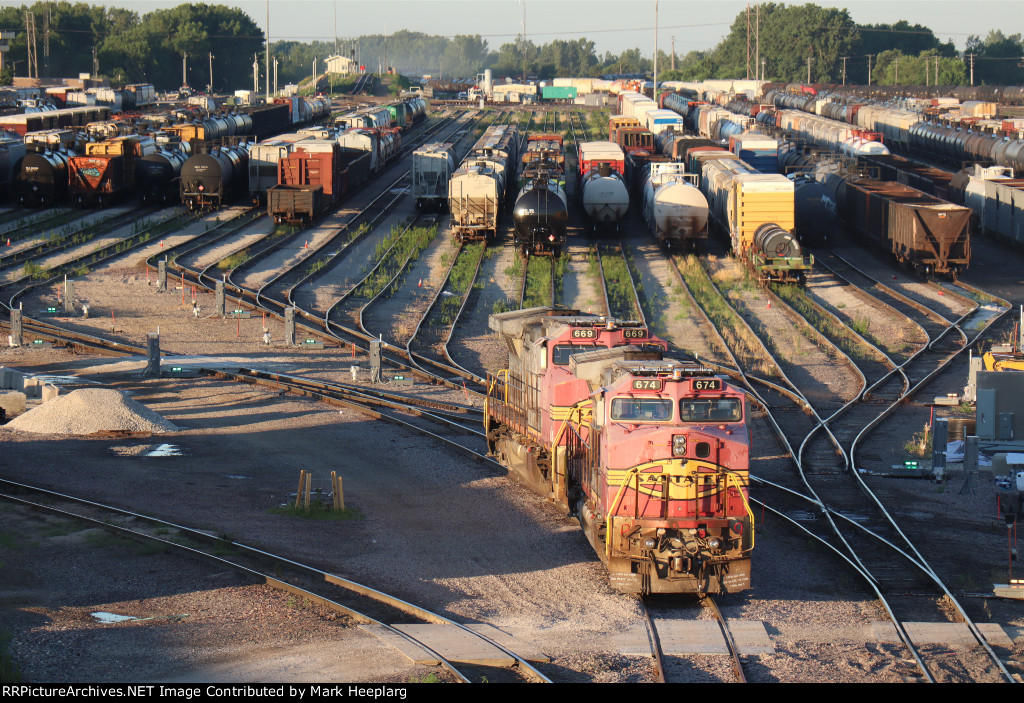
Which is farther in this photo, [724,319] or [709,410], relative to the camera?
[724,319]

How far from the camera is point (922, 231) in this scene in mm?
42438

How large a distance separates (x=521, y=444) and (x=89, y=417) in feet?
32.1

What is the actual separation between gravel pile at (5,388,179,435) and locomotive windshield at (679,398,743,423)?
13.5 m

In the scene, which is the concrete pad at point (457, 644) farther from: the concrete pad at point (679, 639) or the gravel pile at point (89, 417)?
the gravel pile at point (89, 417)

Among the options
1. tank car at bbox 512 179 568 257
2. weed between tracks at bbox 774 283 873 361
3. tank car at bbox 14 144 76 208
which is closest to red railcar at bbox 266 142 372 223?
tank car at bbox 14 144 76 208

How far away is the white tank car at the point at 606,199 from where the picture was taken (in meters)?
50.5

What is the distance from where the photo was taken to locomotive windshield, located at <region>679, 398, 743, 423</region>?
48.0 feet

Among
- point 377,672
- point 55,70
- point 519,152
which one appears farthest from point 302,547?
point 55,70

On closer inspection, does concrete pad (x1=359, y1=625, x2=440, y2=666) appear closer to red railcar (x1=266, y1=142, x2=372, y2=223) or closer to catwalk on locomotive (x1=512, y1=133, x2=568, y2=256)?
catwalk on locomotive (x1=512, y1=133, x2=568, y2=256)

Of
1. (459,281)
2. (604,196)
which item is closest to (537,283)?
(459,281)

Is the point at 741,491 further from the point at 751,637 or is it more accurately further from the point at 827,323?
the point at 827,323

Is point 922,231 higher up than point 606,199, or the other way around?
point 606,199

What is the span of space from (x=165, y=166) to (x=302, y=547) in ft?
157

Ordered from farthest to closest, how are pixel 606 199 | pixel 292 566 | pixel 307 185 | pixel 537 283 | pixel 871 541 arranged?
pixel 307 185 < pixel 606 199 < pixel 537 283 < pixel 871 541 < pixel 292 566
